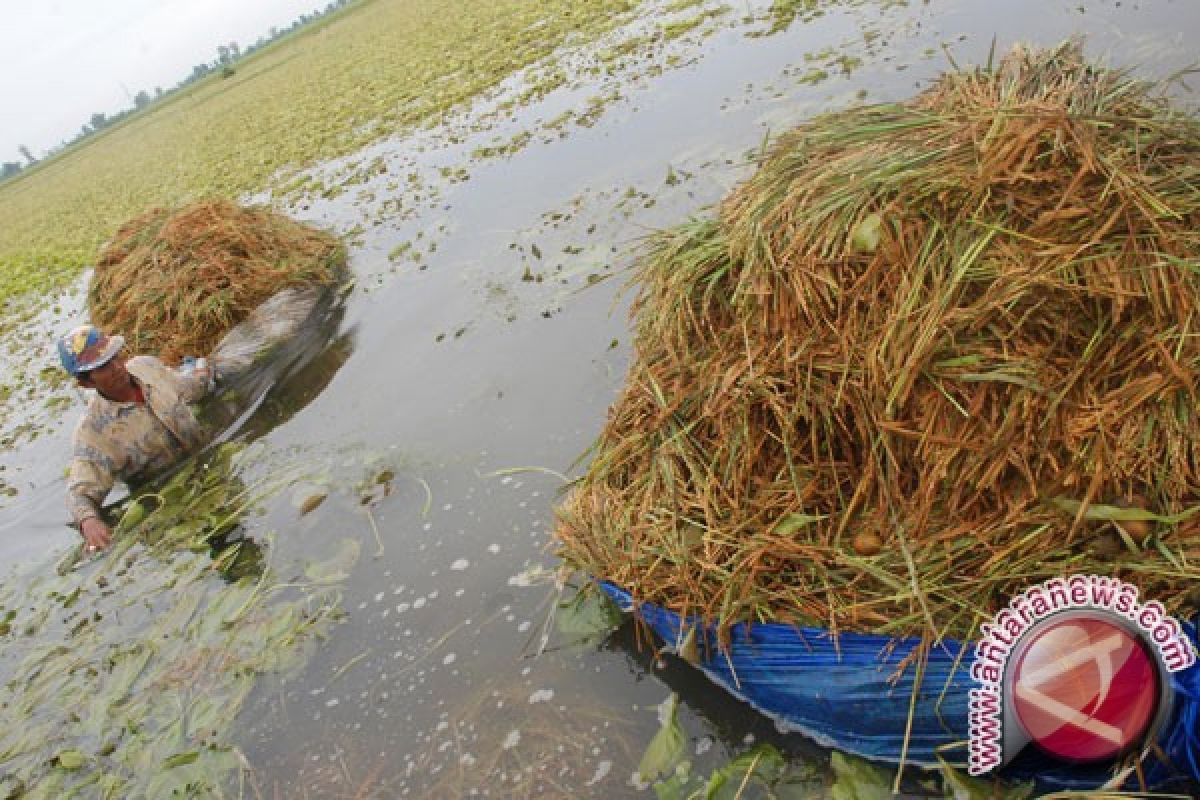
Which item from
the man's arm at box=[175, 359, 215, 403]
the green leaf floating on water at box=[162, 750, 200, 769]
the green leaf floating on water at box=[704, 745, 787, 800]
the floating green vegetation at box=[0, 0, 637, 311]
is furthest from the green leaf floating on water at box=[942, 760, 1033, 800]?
the floating green vegetation at box=[0, 0, 637, 311]

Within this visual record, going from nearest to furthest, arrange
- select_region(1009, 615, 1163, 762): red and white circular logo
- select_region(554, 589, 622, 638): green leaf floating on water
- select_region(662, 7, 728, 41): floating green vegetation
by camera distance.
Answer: select_region(1009, 615, 1163, 762): red and white circular logo, select_region(554, 589, 622, 638): green leaf floating on water, select_region(662, 7, 728, 41): floating green vegetation

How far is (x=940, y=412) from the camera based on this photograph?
205cm

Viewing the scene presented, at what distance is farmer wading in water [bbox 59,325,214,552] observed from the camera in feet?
16.4

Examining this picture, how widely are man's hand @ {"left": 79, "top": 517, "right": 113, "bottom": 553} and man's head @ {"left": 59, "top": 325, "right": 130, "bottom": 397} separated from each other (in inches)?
34.0

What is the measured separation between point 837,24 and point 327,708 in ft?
27.3

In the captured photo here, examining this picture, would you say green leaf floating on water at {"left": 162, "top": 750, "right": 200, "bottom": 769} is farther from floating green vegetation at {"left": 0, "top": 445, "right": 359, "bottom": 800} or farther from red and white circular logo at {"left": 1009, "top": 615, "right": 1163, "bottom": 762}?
red and white circular logo at {"left": 1009, "top": 615, "right": 1163, "bottom": 762}

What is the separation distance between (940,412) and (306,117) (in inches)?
824

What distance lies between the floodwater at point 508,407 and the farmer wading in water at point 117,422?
0.53 metres

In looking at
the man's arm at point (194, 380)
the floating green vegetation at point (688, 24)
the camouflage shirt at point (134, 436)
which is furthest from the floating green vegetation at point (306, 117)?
the camouflage shirt at point (134, 436)

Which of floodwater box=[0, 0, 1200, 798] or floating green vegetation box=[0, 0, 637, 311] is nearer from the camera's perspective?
floodwater box=[0, 0, 1200, 798]

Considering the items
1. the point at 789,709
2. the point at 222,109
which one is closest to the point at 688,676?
the point at 789,709

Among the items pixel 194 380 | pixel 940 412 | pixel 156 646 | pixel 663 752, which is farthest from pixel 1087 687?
pixel 194 380

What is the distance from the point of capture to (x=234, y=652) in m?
3.67

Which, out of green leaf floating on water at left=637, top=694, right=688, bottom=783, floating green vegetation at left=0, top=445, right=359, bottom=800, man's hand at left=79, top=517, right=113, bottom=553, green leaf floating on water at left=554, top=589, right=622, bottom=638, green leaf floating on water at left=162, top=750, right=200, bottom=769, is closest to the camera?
green leaf floating on water at left=637, top=694, right=688, bottom=783
